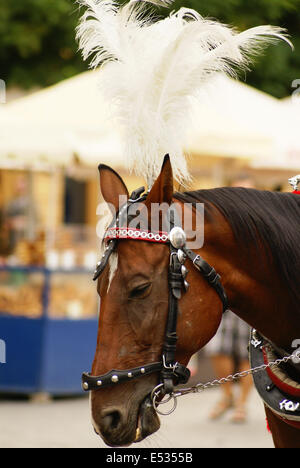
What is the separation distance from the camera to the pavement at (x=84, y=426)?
611 centimetres

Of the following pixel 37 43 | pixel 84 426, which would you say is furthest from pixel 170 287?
pixel 37 43

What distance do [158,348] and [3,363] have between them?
538 centimetres

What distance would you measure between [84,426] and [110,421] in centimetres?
Result: 452

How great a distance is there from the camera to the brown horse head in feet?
8.03

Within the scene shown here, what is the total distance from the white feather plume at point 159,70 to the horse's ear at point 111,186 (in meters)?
0.10

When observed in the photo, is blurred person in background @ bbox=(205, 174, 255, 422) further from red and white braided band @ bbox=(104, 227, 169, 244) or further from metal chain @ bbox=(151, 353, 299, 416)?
red and white braided band @ bbox=(104, 227, 169, 244)

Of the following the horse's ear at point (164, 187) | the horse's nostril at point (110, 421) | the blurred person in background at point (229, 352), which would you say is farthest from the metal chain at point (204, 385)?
the blurred person in background at point (229, 352)

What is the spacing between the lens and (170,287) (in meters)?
2.49

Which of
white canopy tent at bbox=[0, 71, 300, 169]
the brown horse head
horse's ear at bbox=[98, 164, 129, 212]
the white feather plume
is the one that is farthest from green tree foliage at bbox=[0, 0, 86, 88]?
the brown horse head

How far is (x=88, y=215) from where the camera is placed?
1545 centimetres

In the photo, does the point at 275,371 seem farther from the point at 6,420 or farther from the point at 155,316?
the point at 6,420

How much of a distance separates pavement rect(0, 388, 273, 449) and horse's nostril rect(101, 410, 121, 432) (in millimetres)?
3199

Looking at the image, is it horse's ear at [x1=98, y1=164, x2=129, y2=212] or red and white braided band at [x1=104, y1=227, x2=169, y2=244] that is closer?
red and white braided band at [x1=104, y1=227, x2=169, y2=244]

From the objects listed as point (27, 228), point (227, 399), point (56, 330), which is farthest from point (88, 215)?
point (227, 399)
